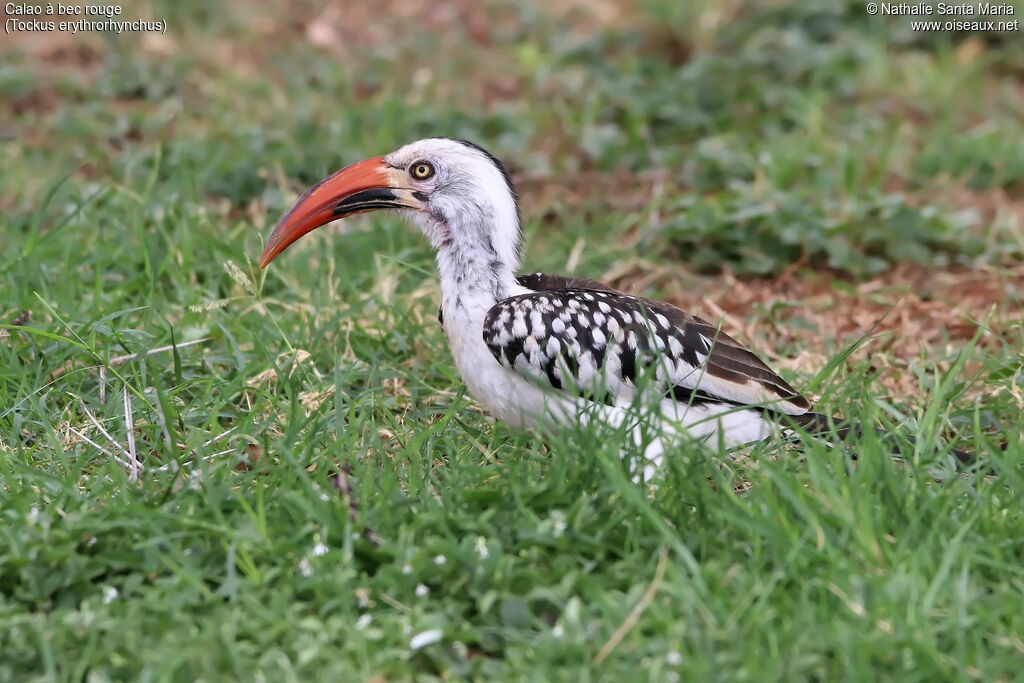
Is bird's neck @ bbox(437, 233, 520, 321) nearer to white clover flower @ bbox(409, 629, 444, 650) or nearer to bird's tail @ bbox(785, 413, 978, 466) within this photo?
bird's tail @ bbox(785, 413, 978, 466)

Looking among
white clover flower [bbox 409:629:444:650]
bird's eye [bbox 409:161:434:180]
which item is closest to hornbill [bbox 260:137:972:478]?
bird's eye [bbox 409:161:434:180]

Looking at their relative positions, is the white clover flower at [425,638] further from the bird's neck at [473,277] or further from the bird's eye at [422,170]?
the bird's eye at [422,170]

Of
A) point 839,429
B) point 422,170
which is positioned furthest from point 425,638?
point 422,170

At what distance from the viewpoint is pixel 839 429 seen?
361 cm

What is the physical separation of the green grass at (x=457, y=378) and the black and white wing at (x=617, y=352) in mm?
244

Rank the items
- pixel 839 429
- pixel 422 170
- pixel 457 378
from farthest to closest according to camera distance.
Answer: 1. pixel 457 378
2. pixel 422 170
3. pixel 839 429

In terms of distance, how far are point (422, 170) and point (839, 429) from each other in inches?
65.5

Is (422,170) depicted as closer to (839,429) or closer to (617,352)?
(617,352)

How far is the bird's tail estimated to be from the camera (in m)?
3.49

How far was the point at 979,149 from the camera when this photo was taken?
687cm

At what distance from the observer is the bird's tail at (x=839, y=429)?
137 inches

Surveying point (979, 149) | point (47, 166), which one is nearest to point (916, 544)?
point (979, 149)

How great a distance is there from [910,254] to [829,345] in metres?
1.08

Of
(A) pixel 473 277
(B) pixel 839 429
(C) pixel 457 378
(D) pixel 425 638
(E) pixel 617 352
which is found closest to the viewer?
(D) pixel 425 638
